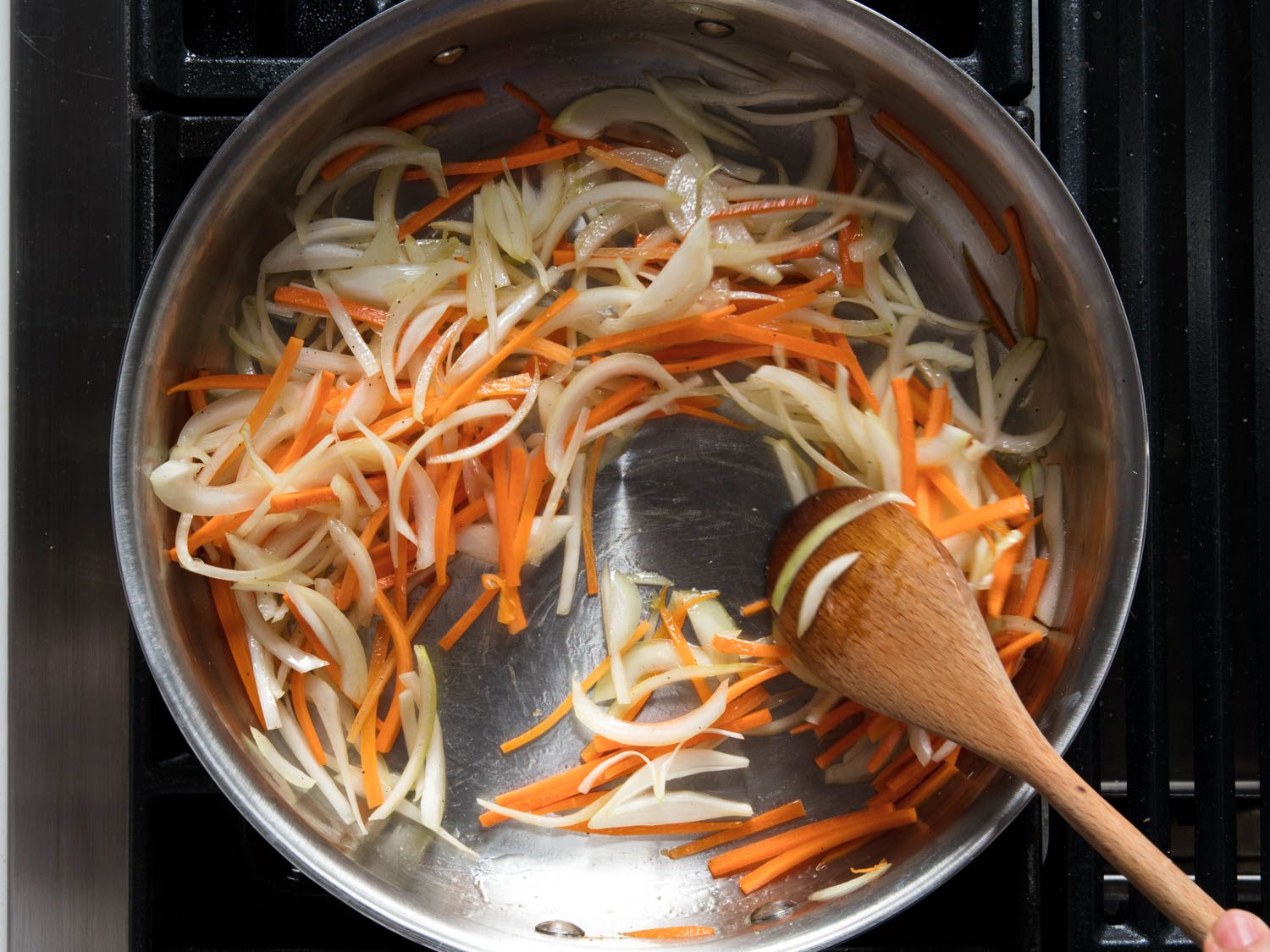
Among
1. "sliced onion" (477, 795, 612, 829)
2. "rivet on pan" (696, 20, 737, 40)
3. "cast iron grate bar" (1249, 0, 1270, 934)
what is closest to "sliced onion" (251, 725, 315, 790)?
"sliced onion" (477, 795, 612, 829)

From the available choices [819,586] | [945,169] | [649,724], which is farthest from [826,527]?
[945,169]

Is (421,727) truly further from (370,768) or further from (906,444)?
(906,444)

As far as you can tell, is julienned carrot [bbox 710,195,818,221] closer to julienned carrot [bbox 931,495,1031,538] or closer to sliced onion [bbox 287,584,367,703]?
julienned carrot [bbox 931,495,1031,538]

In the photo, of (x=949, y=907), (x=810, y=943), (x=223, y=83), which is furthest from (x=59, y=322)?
(x=949, y=907)

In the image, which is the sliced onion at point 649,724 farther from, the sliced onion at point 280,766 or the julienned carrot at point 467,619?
the sliced onion at point 280,766

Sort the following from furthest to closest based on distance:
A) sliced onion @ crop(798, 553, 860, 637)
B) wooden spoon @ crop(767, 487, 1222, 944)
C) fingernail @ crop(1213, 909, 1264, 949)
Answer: sliced onion @ crop(798, 553, 860, 637), wooden spoon @ crop(767, 487, 1222, 944), fingernail @ crop(1213, 909, 1264, 949)

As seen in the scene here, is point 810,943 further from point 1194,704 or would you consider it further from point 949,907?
point 1194,704
